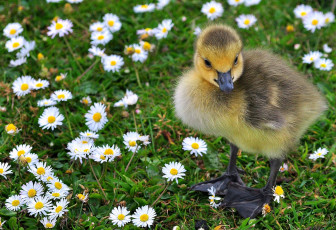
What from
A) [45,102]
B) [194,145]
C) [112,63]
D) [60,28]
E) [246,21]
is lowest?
[194,145]

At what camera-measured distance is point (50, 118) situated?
2.95 metres

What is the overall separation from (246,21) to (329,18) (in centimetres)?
70

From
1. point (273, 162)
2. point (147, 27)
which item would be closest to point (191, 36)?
point (147, 27)

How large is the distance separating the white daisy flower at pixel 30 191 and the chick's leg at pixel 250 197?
42.2 inches

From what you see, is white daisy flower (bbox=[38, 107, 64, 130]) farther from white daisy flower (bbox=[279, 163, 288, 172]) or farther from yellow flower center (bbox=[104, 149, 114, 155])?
white daisy flower (bbox=[279, 163, 288, 172])

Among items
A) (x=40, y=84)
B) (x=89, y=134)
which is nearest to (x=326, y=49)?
(x=89, y=134)

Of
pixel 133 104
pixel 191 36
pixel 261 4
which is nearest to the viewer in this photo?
pixel 133 104

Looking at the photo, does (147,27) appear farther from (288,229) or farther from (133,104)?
(288,229)

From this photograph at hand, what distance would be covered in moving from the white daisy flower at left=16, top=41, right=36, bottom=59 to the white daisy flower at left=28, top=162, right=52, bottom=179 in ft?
3.91

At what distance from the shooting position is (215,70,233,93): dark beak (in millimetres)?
2344

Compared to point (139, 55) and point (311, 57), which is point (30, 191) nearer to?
point (139, 55)

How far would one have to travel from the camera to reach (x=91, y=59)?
3652mm

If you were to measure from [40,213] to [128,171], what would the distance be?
61cm

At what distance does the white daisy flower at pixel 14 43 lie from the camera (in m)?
3.45
